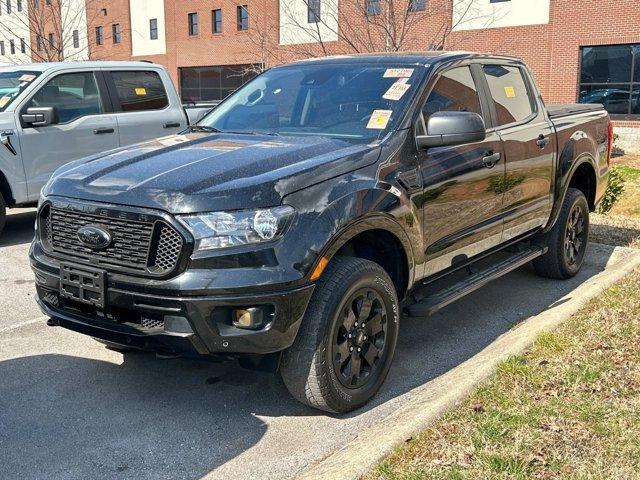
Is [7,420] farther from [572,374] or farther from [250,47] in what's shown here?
[250,47]

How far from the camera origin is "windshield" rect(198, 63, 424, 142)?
4387mm

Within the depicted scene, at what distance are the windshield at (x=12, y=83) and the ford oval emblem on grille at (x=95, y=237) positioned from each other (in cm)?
508

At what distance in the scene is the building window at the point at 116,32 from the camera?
46.1m

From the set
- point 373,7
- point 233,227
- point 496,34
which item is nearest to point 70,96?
point 233,227

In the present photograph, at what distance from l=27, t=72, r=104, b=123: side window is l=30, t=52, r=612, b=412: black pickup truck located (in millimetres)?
3785

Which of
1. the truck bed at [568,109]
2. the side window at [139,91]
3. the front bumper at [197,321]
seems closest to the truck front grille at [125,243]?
the front bumper at [197,321]

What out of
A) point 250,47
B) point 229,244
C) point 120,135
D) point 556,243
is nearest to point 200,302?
point 229,244

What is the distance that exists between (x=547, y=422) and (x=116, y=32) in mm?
47514

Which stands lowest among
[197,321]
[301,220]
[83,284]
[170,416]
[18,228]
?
[170,416]

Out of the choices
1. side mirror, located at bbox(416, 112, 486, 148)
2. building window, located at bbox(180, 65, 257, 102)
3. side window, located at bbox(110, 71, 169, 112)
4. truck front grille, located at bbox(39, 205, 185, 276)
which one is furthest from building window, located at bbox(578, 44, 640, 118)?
truck front grille, located at bbox(39, 205, 185, 276)

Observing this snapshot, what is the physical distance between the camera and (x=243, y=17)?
38.2m

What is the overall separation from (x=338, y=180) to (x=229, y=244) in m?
0.73

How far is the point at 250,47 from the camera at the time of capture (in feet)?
123

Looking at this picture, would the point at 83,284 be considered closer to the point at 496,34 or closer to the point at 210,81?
the point at 496,34
